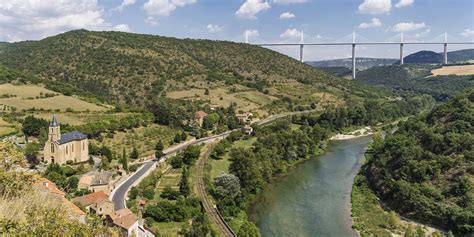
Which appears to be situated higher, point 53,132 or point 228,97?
point 228,97

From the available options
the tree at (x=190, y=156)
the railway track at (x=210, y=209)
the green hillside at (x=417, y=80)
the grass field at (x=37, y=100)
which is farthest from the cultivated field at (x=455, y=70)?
the railway track at (x=210, y=209)

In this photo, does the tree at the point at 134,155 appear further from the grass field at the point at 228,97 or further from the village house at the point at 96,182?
the grass field at the point at 228,97

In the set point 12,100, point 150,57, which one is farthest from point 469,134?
point 150,57

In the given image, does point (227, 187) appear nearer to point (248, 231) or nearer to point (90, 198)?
point (248, 231)

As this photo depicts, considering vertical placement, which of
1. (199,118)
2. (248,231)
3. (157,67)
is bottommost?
(248,231)

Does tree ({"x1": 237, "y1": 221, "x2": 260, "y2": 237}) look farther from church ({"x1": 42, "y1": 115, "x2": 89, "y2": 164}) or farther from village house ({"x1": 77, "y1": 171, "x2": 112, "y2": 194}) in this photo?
church ({"x1": 42, "y1": 115, "x2": 89, "y2": 164})

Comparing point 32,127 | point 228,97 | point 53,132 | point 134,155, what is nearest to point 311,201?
point 134,155
